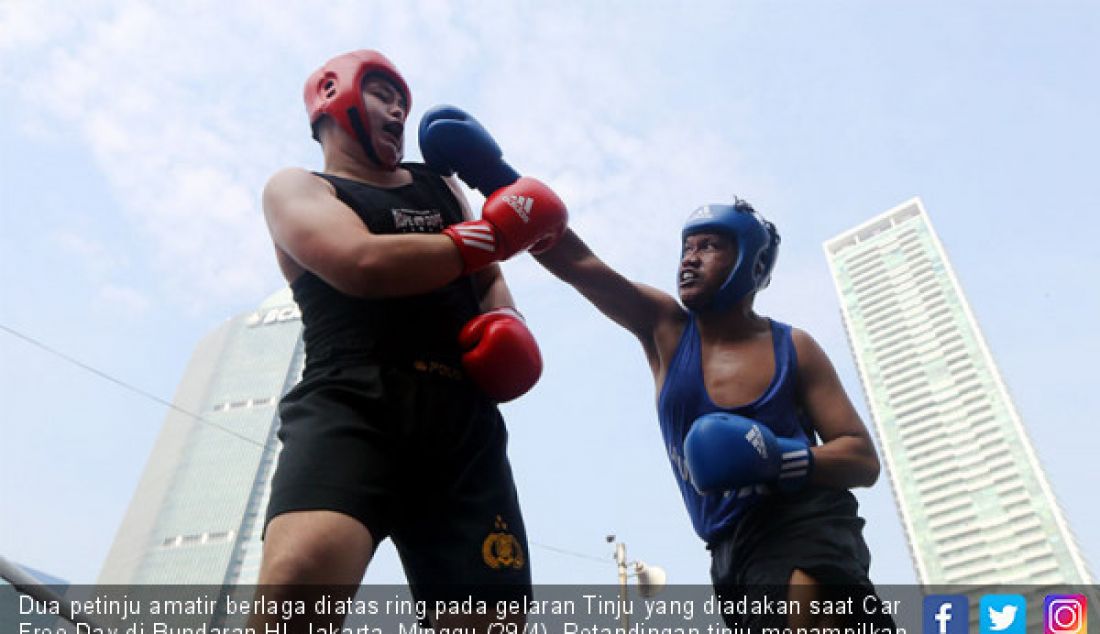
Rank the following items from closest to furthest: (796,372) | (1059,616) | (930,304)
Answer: (796,372), (1059,616), (930,304)

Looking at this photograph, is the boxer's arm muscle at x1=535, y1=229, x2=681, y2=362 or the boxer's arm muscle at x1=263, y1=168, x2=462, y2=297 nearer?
the boxer's arm muscle at x1=263, y1=168, x2=462, y2=297

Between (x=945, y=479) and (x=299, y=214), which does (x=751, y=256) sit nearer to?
(x=299, y=214)

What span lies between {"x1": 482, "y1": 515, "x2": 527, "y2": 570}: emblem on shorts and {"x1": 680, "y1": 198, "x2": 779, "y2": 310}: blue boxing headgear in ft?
5.36

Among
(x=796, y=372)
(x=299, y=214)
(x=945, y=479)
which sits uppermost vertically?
(x=945, y=479)

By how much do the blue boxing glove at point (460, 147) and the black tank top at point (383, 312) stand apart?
54cm

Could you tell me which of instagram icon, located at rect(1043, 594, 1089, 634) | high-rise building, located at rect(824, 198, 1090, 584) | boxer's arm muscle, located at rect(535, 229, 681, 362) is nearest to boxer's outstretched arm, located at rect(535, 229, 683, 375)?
boxer's arm muscle, located at rect(535, 229, 681, 362)

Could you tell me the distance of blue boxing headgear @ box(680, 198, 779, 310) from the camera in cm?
313

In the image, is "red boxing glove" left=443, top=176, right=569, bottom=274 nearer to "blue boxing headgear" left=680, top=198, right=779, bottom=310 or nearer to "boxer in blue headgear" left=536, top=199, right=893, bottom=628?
"boxer in blue headgear" left=536, top=199, right=893, bottom=628

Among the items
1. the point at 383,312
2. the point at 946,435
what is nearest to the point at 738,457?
the point at 383,312

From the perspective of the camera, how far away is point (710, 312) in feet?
10.4

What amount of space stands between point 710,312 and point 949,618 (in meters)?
1.58

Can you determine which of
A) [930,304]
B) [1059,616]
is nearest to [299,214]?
[1059,616]

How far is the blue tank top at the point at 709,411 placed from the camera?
8.94 ft

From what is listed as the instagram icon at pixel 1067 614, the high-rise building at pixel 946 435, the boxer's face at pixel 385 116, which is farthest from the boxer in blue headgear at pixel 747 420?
the high-rise building at pixel 946 435
